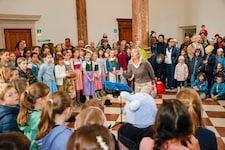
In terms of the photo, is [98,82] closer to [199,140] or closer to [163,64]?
[163,64]

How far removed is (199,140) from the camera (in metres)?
1.54

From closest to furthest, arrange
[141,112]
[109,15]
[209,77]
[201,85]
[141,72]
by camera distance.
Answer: [141,112]
[141,72]
[201,85]
[209,77]
[109,15]

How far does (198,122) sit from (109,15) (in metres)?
9.57

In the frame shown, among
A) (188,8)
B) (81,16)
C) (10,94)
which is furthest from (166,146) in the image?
(188,8)

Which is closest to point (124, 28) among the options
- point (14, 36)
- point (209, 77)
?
point (14, 36)

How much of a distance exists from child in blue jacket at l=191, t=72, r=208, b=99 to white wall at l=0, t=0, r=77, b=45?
17.5 feet

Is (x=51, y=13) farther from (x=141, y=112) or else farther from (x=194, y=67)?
(x=141, y=112)

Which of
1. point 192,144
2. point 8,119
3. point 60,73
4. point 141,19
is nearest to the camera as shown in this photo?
point 192,144

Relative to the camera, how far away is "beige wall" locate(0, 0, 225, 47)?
8586 mm

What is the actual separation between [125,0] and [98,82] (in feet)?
21.7

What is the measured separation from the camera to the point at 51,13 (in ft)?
29.2

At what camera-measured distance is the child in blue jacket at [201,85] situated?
5.82 metres

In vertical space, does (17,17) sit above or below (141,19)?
above

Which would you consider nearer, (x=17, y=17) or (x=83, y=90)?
(x=83, y=90)
